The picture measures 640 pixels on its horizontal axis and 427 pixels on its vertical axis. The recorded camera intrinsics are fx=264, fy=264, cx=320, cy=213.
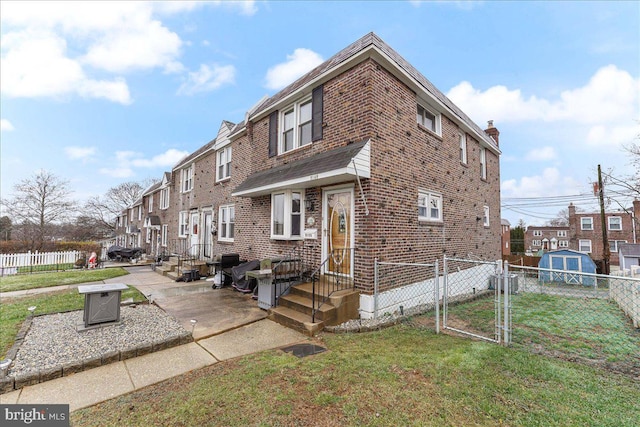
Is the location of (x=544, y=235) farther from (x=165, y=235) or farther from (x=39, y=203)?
(x=39, y=203)

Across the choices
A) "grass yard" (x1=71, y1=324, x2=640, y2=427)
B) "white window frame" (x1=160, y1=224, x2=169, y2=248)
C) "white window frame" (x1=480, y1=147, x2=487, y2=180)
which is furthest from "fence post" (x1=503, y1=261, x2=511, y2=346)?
"white window frame" (x1=160, y1=224, x2=169, y2=248)

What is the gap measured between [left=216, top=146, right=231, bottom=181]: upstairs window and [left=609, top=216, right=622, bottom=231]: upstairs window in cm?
3922

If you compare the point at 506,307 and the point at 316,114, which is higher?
the point at 316,114

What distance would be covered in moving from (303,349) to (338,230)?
3051 millimetres

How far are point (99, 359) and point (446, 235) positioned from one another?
9.12 metres

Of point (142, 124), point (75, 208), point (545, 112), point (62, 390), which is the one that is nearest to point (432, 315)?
point (62, 390)

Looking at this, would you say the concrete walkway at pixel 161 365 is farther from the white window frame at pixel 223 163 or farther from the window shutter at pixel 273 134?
the white window frame at pixel 223 163

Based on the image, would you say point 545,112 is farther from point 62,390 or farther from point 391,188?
point 62,390

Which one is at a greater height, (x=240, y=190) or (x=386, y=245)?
(x=240, y=190)

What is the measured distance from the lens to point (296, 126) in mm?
8195

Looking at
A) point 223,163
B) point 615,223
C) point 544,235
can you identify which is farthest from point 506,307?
point 544,235

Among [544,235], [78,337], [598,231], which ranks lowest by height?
[78,337]

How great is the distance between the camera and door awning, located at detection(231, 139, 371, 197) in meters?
5.70

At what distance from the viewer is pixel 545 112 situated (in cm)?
1623
